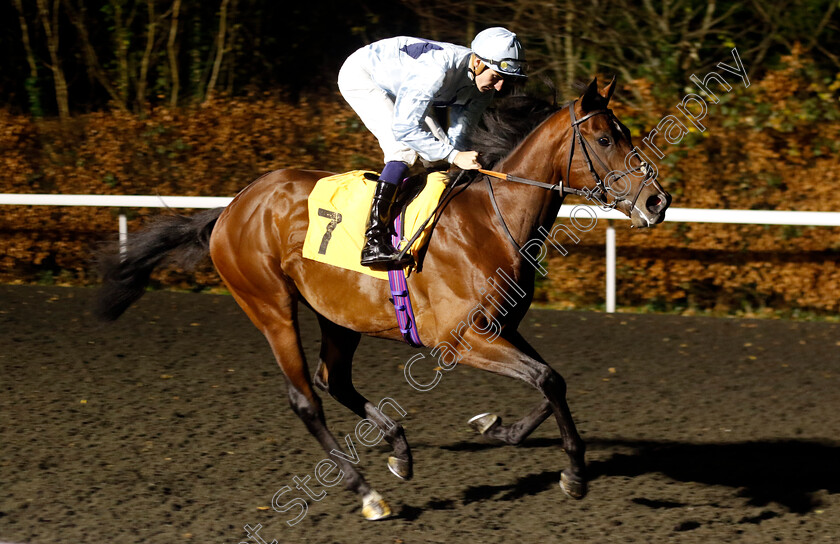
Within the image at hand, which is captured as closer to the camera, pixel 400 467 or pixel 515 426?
pixel 515 426

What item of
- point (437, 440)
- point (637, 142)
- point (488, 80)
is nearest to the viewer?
point (488, 80)

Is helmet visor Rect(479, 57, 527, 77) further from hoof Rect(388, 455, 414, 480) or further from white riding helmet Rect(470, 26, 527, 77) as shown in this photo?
hoof Rect(388, 455, 414, 480)

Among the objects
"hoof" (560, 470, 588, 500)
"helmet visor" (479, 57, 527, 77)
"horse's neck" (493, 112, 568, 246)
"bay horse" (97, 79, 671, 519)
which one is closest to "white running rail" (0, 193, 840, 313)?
A: "bay horse" (97, 79, 671, 519)

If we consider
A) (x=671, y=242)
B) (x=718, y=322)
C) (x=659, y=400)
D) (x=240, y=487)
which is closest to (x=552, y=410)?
(x=240, y=487)

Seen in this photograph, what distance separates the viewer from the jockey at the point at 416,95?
13.4 ft

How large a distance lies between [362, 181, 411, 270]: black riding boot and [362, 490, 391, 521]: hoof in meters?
0.97

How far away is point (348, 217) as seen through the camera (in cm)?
445

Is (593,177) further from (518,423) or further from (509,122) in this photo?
(518,423)

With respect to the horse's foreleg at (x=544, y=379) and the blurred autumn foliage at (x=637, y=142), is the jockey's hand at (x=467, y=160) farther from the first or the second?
the blurred autumn foliage at (x=637, y=142)

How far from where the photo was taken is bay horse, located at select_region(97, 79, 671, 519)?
393 centimetres

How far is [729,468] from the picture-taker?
4551mm

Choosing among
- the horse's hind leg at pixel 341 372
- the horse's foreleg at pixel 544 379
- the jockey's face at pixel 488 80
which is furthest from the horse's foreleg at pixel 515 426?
the jockey's face at pixel 488 80

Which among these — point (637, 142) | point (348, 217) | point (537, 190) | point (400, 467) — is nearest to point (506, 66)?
point (537, 190)

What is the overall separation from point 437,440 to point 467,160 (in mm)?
1608
